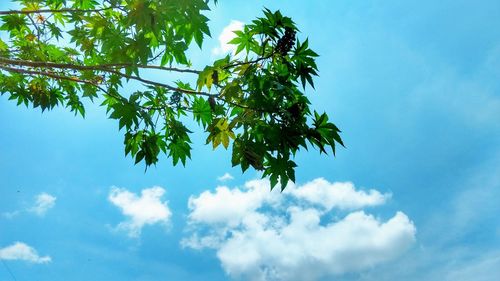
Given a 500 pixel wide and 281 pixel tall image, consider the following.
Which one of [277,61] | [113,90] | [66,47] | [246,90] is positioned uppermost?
[66,47]

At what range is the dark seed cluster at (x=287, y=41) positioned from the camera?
3799 millimetres

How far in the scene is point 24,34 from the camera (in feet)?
18.9

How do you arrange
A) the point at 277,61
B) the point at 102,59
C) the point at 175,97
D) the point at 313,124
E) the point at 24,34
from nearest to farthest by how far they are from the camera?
the point at 313,124
the point at 277,61
the point at 175,97
the point at 102,59
the point at 24,34

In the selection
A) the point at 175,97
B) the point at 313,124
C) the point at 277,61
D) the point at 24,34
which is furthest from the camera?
the point at 24,34

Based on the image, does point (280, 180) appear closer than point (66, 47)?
Yes

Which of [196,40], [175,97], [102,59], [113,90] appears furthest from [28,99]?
[196,40]

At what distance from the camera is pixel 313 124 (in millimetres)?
3686

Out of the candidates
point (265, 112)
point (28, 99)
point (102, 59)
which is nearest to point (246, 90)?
point (265, 112)

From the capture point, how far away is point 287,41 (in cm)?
380

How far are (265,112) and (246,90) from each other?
0.29m

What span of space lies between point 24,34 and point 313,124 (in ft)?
14.7

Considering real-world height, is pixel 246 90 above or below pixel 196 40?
below

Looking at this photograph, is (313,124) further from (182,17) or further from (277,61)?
(182,17)

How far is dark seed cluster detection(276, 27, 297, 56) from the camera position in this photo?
12.5 feet
